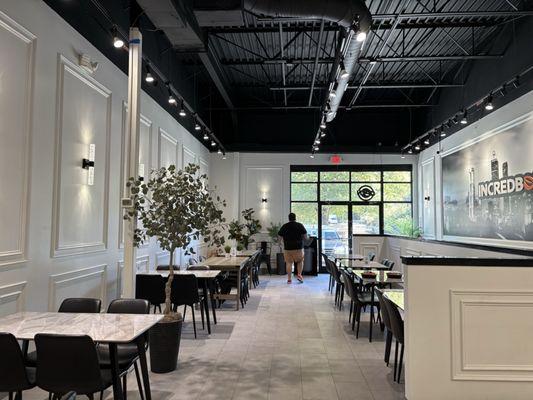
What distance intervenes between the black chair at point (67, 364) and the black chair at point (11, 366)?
0.11 metres

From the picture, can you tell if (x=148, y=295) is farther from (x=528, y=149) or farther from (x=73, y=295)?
(x=528, y=149)

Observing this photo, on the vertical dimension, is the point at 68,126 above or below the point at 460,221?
above

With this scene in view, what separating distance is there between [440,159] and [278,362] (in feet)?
26.7

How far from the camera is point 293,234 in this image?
1000 centimetres

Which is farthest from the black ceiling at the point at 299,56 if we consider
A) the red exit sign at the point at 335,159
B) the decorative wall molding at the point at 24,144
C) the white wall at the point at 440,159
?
the white wall at the point at 440,159

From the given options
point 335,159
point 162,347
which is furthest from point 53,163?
point 335,159

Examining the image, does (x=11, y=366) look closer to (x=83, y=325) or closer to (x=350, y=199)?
(x=83, y=325)

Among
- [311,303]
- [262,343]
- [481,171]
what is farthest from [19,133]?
[481,171]

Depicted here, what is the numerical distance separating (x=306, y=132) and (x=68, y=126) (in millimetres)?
8980

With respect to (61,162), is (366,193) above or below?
above

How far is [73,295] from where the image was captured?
4676mm

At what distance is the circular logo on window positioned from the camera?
1262 cm

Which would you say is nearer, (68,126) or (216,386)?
(216,386)

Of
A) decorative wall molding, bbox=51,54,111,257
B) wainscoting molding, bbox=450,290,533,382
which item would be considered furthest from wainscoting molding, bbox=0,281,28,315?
wainscoting molding, bbox=450,290,533,382
